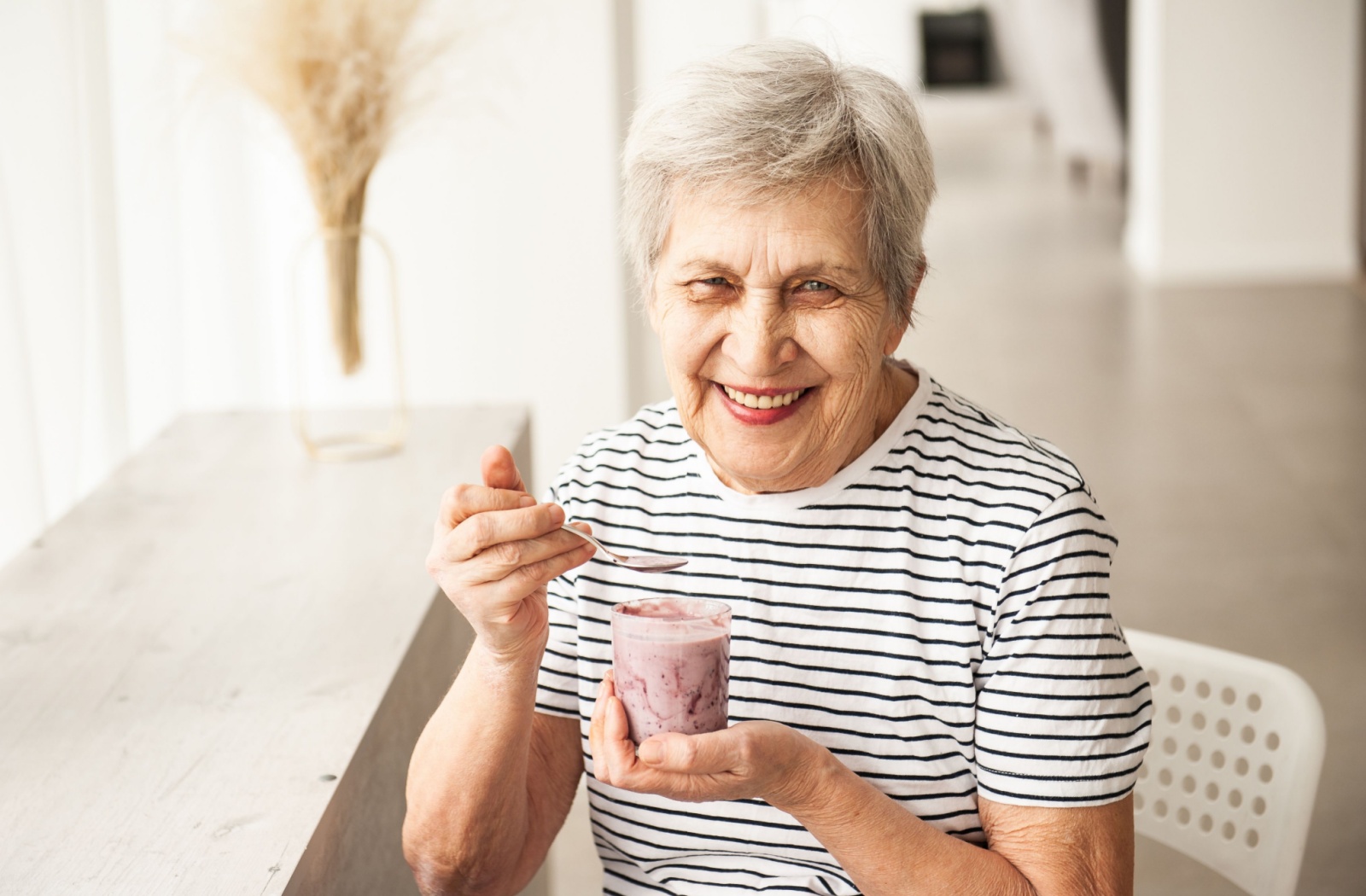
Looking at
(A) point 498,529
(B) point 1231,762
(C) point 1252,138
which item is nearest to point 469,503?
(A) point 498,529

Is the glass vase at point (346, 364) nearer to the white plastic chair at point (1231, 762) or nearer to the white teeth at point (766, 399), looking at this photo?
the white teeth at point (766, 399)

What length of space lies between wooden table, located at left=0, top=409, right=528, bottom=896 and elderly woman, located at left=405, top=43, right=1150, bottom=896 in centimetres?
15

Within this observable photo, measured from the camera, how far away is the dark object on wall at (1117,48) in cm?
1076

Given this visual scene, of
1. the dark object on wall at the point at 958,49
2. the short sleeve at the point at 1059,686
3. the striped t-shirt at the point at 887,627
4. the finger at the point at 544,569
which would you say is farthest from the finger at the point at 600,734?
the dark object on wall at the point at 958,49

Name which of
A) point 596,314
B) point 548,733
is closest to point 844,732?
point 548,733

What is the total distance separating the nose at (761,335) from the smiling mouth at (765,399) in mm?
34

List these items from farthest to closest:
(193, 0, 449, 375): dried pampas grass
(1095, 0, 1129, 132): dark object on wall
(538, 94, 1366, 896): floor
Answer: (1095, 0, 1129, 132): dark object on wall → (538, 94, 1366, 896): floor → (193, 0, 449, 375): dried pampas grass

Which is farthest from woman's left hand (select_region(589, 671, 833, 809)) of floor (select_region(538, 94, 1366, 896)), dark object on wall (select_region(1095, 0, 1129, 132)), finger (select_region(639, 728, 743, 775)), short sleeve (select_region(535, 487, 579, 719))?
dark object on wall (select_region(1095, 0, 1129, 132))

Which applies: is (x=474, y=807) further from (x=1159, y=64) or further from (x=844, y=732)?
(x=1159, y=64)

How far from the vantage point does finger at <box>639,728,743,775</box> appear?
3.70ft

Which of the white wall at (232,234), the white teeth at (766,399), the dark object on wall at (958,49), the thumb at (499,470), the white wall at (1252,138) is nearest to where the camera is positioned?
the thumb at (499,470)

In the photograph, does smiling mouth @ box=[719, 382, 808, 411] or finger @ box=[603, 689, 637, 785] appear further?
smiling mouth @ box=[719, 382, 808, 411]

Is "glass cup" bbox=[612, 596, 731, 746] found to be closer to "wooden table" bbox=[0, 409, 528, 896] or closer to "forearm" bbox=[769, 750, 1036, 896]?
"forearm" bbox=[769, 750, 1036, 896]

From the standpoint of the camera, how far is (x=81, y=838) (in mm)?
1204
